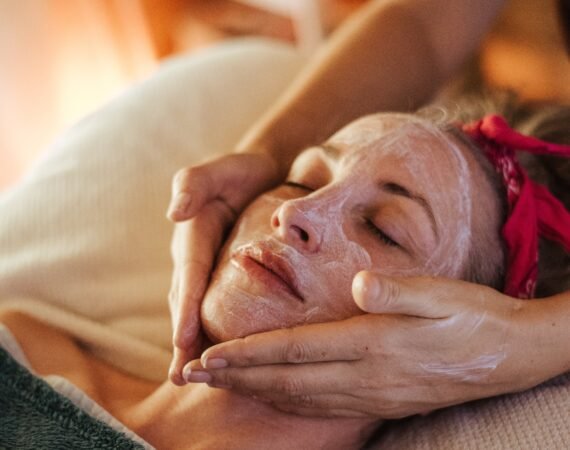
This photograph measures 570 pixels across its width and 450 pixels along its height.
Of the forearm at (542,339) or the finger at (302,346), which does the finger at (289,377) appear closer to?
the finger at (302,346)

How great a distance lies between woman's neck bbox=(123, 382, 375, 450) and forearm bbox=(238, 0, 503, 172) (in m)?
0.56

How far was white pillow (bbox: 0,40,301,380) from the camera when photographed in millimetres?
1119

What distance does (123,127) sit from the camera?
138 centimetres

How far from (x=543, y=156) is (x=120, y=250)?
0.75 metres

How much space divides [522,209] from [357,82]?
0.52 meters

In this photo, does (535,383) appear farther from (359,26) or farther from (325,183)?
(359,26)

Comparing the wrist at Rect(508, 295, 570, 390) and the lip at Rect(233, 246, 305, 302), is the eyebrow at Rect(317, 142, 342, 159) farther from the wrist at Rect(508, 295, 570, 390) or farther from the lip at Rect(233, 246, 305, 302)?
the wrist at Rect(508, 295, 570, 390)

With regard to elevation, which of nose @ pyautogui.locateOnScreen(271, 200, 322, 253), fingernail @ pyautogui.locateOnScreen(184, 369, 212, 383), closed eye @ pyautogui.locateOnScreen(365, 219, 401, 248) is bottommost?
fingernail @ pyautogui.locateOnScreen(184, 369, 212, 383)

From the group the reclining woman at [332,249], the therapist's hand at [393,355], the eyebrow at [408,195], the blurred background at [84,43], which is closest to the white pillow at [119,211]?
the reclining woman at [332,249]

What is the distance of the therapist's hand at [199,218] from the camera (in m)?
0.85

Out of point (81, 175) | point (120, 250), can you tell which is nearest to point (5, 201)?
point (81, 175)

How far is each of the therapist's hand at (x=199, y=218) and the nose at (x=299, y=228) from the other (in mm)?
143

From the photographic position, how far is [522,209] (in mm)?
924

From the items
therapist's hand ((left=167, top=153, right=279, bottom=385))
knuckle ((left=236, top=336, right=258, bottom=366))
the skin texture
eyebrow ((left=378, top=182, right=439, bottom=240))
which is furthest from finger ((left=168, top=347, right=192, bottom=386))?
eyebrow ((left=378, top=182, right=439, bottom=240))
